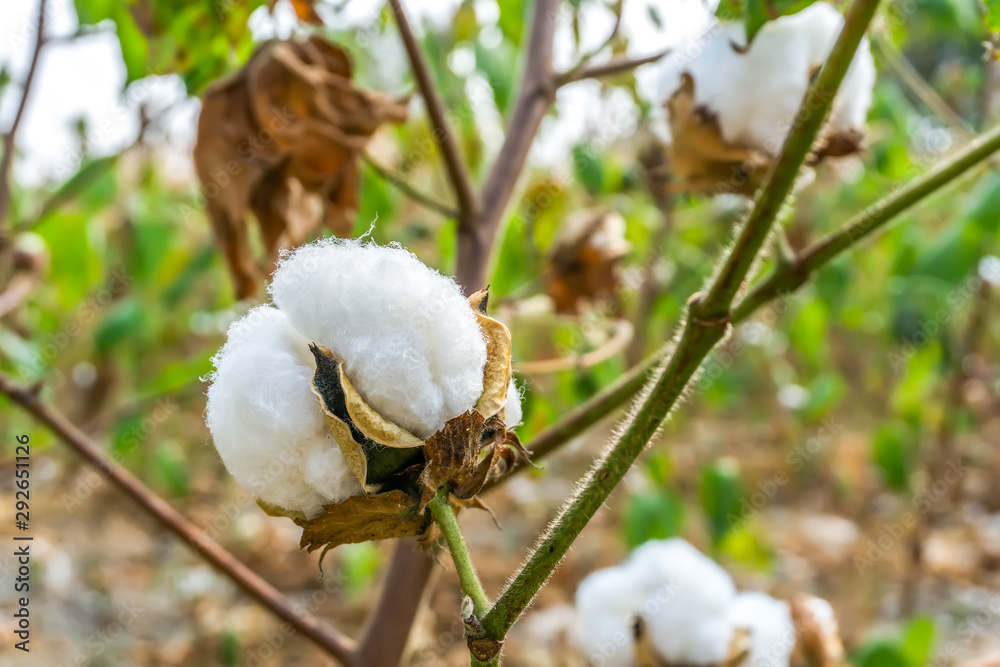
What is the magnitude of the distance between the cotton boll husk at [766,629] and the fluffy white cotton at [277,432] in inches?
22.9

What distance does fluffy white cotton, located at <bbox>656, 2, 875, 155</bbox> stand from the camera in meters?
0.68

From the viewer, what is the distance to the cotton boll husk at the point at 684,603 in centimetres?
82

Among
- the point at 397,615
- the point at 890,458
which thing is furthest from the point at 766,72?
the point at 890,458

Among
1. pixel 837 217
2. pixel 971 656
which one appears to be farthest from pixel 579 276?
pixel 837 217

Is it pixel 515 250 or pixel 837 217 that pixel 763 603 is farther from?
pixel 837 217

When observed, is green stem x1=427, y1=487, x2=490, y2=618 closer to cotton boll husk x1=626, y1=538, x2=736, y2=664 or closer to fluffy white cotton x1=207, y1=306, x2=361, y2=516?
fluffy white cotton x1=207, y1=306, x2=361, y2=516

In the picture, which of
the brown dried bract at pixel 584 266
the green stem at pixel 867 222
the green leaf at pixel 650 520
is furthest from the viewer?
the green leaf at pixel 650 520

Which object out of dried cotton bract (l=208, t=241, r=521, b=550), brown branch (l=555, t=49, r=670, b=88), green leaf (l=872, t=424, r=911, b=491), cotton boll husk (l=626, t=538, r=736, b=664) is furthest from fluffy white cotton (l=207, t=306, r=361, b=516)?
green leaf (l=872, t=424, r=911, b=491)

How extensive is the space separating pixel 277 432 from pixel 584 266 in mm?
856

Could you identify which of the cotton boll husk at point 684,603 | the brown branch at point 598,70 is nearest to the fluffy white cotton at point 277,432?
the cotton boll husk at point 684,603

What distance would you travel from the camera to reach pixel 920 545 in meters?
1.99

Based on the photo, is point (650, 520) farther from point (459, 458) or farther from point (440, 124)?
point (459, 458)

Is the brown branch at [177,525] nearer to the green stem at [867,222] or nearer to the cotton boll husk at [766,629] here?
the cotton boll husk at [766,629]

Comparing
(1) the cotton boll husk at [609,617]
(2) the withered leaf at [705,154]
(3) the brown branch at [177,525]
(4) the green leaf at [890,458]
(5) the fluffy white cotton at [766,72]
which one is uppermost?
(5) the fluffy white cotton at [766,72]
